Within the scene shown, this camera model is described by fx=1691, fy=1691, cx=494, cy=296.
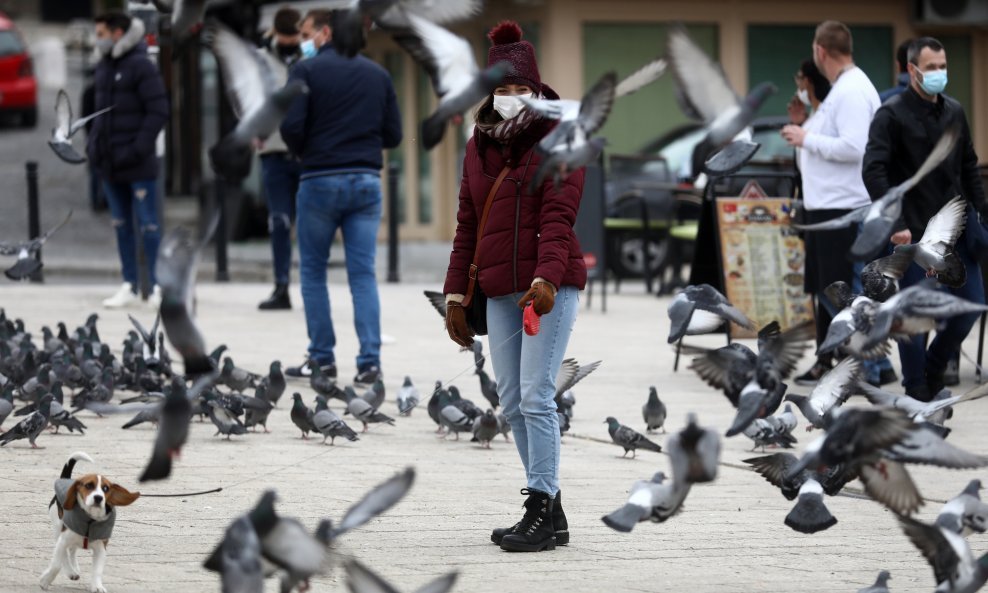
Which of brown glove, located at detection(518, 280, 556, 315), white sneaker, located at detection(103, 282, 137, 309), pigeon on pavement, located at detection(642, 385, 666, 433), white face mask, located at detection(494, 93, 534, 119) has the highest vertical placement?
white face mask, located at detection(494, 93, 534, 119)

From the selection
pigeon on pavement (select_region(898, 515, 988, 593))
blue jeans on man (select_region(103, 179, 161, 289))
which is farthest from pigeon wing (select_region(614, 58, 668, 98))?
blue jeans on man (select_region(103, 179, 161, 289))

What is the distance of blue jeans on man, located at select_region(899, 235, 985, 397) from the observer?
9922 millimetres

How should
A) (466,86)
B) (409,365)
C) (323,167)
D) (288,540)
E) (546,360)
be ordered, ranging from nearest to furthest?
(288,540), (466,86), (546,360), (323,167), (409,365)

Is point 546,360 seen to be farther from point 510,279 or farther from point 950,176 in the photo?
point 950,176

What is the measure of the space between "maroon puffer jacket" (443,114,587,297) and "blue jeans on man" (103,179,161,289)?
26.1 ft

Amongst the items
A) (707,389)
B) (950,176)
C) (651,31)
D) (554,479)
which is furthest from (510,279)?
(651,31)

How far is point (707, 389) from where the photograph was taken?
1121 centimetres

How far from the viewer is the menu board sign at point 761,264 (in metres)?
12.1

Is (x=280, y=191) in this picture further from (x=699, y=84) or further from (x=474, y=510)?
(x=699, y=84)

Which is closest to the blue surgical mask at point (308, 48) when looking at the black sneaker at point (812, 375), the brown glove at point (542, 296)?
the black sneaker at point (812, 375)

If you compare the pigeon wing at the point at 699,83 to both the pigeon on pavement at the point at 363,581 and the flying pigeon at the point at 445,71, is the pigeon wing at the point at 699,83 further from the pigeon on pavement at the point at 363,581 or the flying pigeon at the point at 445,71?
the pigeon on pavement at the point at 363,581

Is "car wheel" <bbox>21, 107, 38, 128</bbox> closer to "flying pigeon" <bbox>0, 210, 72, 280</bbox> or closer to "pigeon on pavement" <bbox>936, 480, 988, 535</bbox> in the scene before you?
"flying pigeon" <bbox>0, 210, 72, 280</bbox>

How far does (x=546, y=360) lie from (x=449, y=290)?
55cm

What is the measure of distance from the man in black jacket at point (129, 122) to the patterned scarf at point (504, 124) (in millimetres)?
7845
